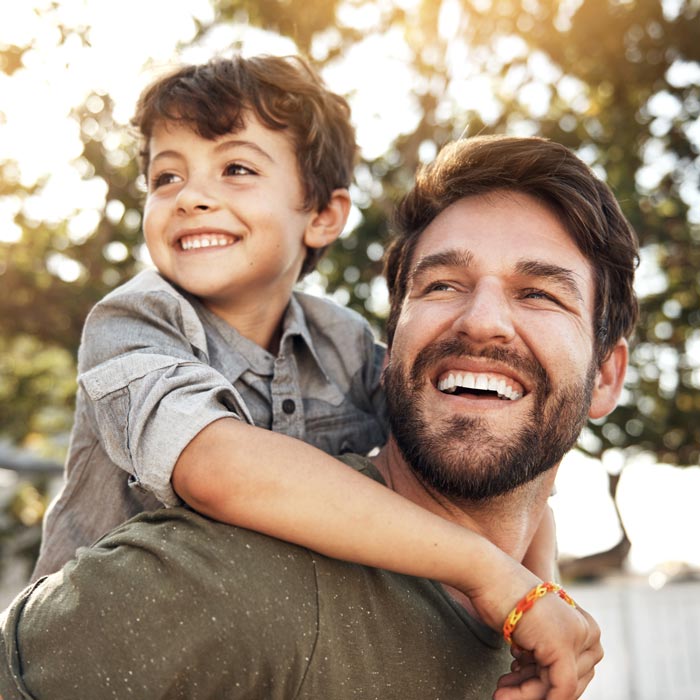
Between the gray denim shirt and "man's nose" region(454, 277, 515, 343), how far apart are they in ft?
1.83

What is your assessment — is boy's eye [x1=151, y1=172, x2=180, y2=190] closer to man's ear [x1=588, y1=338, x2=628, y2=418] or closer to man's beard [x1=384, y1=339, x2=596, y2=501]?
man's beard [x1=384, y1=339, x2=596, y2=501]

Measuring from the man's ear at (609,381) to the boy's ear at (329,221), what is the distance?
1.04 meters

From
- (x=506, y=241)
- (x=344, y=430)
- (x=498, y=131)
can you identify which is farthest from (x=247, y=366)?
(x=498, y=131)

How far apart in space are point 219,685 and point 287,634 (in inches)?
5.9

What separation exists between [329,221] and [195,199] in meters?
0.68

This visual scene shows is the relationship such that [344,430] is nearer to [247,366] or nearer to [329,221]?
[247,366]

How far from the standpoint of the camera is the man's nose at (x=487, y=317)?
2297 millimetres

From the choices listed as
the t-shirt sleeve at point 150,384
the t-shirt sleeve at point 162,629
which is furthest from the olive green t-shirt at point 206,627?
the t-shirt sleeve at point 150,384

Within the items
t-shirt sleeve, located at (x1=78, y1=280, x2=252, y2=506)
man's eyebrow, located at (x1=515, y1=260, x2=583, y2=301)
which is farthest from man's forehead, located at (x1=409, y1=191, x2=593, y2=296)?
t-shirt sleeve, located at (x1=78, y1=280, x2=252, y2=506)

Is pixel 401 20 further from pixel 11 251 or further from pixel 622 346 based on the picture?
pixel 622 346

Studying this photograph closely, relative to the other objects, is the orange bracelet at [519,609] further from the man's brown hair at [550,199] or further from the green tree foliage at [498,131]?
the green tree foliage at [498,131]

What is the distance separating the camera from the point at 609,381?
9.30 feet

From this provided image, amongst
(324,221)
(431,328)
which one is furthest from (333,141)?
(431,328)

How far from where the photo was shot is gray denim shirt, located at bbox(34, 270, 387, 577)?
6.57 ft
